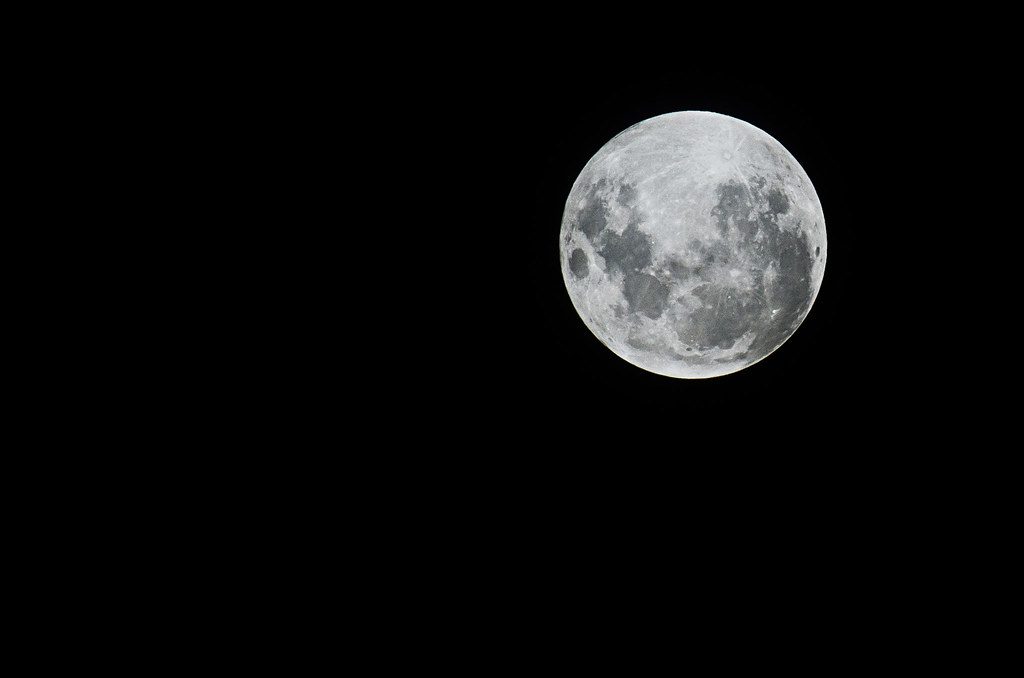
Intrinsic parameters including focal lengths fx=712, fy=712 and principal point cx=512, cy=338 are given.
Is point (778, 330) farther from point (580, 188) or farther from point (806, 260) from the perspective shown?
point (580, 188)

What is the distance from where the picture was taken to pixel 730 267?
3.31 metres

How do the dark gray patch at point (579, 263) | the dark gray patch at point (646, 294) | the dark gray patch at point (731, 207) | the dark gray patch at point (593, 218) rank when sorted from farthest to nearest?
the dark gray patch at point (579, 263) → the dark gray patch at point (593, 218) → the dark gray patch at point (646, 294) → the dark gray patch at point (731, 207)

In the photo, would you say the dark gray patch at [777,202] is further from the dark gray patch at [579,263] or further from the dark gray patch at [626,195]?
the dark gray patch at [579,263]

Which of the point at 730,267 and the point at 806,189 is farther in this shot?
the point at 806,189

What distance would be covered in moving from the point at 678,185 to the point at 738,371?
120cm

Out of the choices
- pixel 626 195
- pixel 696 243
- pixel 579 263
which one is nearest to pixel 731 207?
pixel 696 243

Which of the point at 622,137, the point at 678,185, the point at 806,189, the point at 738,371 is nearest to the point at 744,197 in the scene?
the point at 678,185

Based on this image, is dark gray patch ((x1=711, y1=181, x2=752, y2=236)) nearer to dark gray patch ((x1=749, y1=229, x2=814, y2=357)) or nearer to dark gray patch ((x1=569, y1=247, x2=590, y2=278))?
dark gray patch ((x1=749, y1=229, x2=814, y2=357))

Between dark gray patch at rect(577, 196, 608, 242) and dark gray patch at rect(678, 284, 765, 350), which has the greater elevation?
dark gray patch at rect(577, 196, 608, 242)

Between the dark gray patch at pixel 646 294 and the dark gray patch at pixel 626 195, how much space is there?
34 cm

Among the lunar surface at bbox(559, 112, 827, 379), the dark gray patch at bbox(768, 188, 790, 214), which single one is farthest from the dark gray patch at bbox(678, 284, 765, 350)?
the dark gray patch at bbox(768, 188, 790, 214)

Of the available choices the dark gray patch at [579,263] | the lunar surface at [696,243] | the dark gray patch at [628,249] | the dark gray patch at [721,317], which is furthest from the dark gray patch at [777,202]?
the dark gray patch at [579,263]

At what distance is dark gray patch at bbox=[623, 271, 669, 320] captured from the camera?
340 centimetres

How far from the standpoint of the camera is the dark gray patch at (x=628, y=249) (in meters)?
3.37
